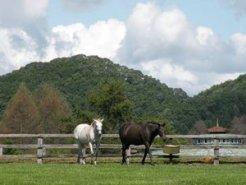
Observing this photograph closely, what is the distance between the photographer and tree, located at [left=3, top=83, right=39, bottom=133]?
257ft

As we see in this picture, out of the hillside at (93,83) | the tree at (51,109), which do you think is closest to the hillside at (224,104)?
the hillside at (93,83)

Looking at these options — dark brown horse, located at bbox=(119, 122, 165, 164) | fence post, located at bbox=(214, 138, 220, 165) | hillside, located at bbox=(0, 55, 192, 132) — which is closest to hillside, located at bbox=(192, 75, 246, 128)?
hillside, located at bbox=(0, 55, 192, 132)

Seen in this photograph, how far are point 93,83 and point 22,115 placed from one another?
54996mm

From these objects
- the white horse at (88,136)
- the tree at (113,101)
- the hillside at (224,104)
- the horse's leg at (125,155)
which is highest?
the hillside at (224,104)

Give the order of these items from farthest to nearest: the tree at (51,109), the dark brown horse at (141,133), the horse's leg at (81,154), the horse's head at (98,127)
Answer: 1. the tree at (51,109)
2. the horse's leg at (81,154)
3. the horse's head at (98,127)
4. the dark brown horse at (141,133)

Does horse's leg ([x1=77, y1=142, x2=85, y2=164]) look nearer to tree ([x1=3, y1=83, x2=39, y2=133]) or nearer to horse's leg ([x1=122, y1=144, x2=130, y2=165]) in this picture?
horse's leg ([x1=122, y1=144, x2=130, y2=165])

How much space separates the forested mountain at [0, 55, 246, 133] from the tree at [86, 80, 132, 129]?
6133 cm

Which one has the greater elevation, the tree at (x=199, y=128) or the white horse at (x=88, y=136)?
the tree at (x=199, y=128)

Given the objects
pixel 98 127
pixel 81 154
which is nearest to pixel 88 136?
pixel 81 154

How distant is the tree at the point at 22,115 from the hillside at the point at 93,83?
3472 centimetres

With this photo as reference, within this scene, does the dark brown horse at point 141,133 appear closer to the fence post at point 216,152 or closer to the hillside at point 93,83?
the fence post at point 216,152

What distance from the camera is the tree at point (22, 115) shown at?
257ft

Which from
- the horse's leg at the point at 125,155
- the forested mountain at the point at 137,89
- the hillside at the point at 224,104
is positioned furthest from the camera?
the hillside at the point at 224,104

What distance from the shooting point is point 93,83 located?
134 meters
